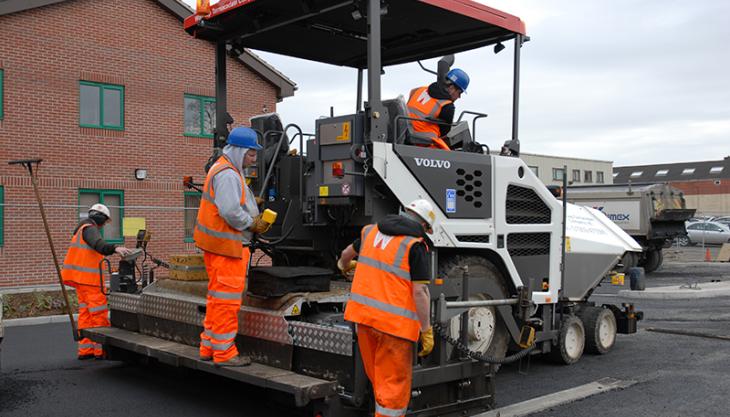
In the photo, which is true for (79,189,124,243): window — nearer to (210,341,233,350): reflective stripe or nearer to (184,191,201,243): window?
(184,191,201,243): window

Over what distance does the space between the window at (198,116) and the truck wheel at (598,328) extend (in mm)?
12653

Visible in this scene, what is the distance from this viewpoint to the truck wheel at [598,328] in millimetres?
8359

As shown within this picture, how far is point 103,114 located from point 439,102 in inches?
516

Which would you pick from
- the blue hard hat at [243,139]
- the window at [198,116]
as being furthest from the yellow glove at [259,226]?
the window at [198,116]

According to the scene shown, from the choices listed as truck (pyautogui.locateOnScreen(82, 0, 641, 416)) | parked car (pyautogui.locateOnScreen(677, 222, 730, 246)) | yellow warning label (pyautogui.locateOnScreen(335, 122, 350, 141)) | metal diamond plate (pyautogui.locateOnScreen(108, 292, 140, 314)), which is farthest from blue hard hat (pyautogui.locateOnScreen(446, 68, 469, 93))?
parked car (pyautogui.locateOnScreen(677, 222, 730, 246))

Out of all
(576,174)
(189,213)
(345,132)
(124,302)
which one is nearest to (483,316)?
(345,132)

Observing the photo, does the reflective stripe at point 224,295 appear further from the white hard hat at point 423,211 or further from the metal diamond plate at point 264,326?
the white hard hat at point 423,211

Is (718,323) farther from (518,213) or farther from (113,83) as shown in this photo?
(113,83)

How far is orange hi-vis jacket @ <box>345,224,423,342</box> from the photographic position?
4609 mm

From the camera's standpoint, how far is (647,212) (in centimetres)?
2158

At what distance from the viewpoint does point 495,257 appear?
6.34 metres

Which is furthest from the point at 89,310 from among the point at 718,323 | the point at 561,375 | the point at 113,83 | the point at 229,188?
the point at 113,83

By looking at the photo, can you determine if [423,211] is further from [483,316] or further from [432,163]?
[483,316]

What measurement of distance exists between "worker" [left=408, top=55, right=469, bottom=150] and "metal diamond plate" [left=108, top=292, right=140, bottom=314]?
3214 millimetres
